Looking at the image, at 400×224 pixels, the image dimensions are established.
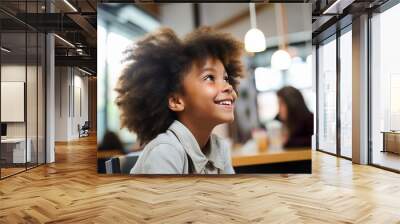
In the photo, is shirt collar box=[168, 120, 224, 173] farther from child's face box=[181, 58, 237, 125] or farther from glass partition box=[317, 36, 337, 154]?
glass partition box=[317, 36, 337, 154]

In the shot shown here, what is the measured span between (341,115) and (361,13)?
2684 mm

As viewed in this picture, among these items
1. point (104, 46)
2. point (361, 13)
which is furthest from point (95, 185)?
point (361, 13)

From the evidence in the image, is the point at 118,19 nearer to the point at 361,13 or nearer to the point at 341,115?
the point at 361,13

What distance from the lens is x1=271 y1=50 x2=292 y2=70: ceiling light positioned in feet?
20.8

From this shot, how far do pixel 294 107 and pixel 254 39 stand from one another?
1.26m

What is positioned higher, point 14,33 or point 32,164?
point 14,33

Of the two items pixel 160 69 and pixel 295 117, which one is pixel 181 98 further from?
pixel 295 117

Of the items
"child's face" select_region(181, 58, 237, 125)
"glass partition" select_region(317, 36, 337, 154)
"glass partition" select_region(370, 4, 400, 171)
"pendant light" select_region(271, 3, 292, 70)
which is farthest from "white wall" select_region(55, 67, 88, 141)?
"glass partition" select_region(370, 4, 400, 171)

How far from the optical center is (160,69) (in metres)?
6.23

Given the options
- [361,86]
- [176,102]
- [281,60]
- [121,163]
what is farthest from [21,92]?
[361,86]

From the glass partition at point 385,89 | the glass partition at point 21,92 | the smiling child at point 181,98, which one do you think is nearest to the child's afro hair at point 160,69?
the smiling child at point 181,98

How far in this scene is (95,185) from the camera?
5871mm

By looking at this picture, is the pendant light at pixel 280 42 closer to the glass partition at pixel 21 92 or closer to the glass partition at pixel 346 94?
the glass partition at pixel 346 94

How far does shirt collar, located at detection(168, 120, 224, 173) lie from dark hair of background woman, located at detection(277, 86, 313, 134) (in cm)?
124
